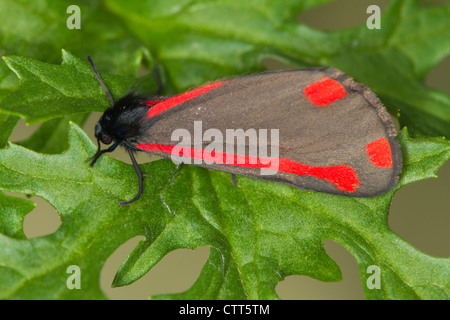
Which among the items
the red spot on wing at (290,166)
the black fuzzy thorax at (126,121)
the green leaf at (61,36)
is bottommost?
the red spot on wing at (290,166)

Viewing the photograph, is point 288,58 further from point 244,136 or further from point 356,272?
point 356,272

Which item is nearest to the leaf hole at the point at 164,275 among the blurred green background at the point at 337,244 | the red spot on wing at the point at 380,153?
the blurred green background at the point at 337,244

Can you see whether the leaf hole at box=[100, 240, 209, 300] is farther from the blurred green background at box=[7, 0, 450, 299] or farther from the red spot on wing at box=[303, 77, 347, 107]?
the red spot on wing at box=[303, 77, 347, 107]

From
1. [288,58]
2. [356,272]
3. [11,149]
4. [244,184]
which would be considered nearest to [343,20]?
[288,58]

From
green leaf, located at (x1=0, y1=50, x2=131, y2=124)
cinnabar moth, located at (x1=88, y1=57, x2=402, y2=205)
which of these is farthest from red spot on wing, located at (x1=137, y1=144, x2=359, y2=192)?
green leaf, located at (x1=0, y1=50, x2=131, y2=124)

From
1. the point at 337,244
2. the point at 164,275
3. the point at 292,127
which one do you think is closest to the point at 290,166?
the point at 292,127

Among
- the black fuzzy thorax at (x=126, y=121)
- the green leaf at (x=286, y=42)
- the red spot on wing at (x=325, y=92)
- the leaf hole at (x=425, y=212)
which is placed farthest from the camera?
the leaf hole at (x=425, y=212)

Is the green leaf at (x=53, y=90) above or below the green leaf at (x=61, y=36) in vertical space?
below

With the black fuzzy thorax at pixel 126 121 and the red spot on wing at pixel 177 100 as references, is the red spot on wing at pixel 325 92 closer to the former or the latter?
the red spot on wing at pixel 177 100

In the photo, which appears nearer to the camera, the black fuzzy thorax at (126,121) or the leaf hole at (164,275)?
the black fuzzy thorax at (126,121)
